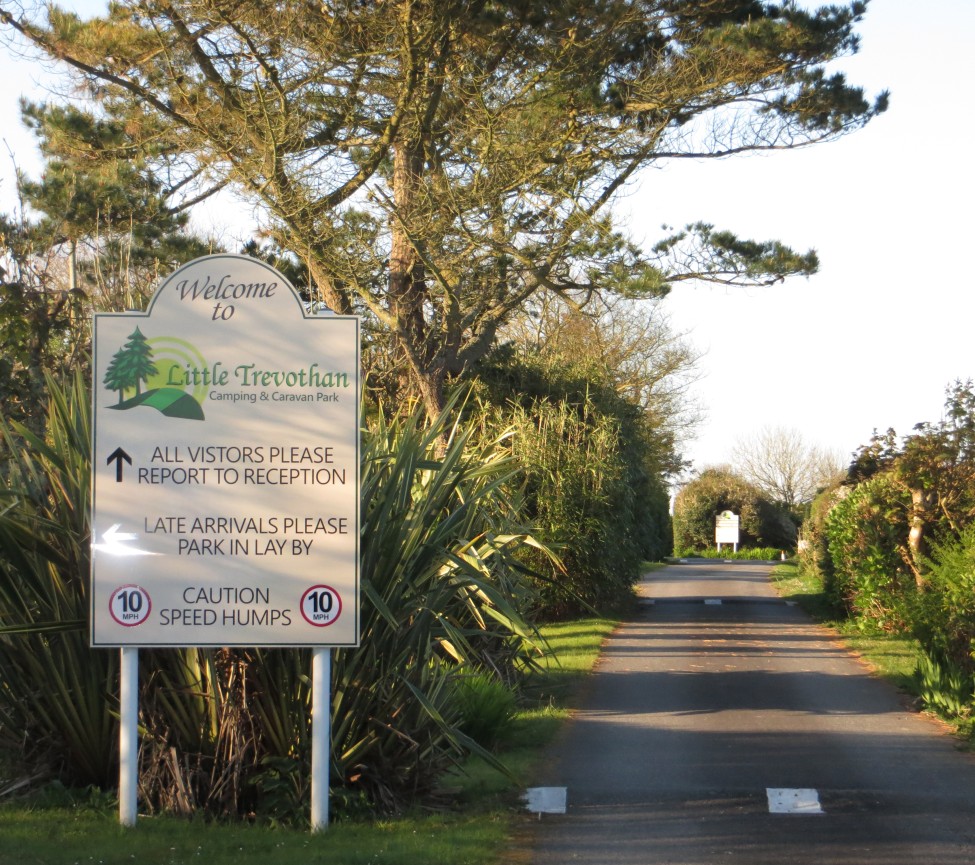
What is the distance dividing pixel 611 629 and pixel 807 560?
15.9m

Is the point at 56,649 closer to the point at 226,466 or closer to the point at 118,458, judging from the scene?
the point at 118,458

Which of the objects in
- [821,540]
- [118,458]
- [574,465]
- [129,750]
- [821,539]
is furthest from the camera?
[821,539]

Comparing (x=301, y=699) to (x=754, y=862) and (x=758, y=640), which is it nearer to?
(x=754, y=862)

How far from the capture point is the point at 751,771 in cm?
889

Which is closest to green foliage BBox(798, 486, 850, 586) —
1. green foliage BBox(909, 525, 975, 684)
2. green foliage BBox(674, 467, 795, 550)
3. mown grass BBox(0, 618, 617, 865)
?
green foliage BBox(909, 525, 975, 684)

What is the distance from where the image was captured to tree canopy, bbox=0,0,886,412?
16.7 metres

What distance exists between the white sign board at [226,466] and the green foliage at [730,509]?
56.6m

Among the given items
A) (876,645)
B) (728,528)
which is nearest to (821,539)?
(876,645)

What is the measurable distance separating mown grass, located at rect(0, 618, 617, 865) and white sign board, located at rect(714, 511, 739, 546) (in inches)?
2095

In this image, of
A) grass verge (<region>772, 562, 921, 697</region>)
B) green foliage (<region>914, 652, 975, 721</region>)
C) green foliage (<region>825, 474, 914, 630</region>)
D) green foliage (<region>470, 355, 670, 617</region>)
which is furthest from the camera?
green foliage (<region>470, 355, 670, 617</region>)

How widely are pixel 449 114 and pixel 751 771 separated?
1199 centimetres

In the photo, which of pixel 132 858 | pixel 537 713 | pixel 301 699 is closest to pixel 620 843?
pixel 301 699

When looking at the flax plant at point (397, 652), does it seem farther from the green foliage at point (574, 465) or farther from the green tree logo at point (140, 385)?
the green foliage at point (574, 465)

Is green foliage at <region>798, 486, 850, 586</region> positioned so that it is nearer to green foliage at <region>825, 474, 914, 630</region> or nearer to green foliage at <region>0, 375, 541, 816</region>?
green foliage at <region>825, 474, 914, 630</region>
